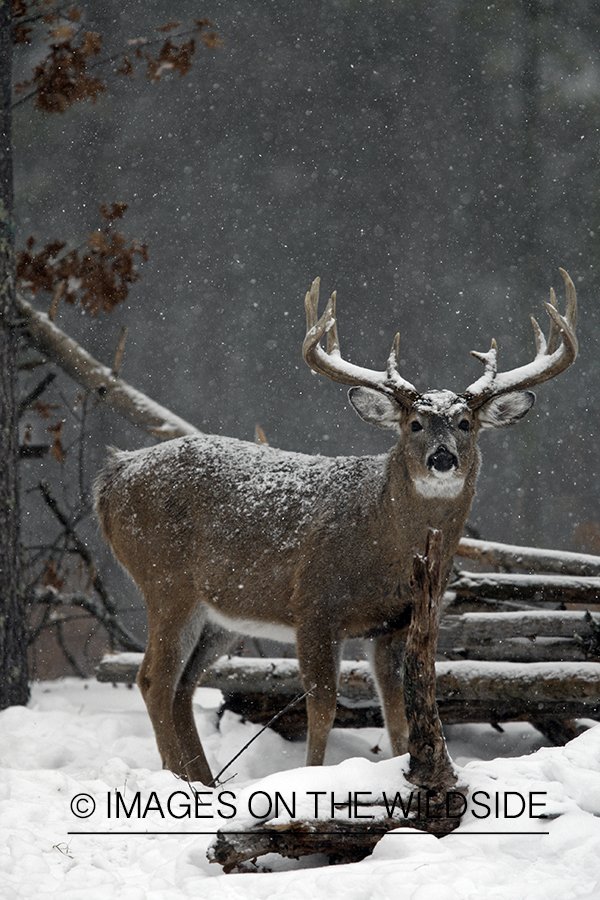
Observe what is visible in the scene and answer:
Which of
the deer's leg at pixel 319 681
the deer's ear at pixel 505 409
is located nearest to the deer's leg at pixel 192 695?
the deer's leg at pixel 319 681

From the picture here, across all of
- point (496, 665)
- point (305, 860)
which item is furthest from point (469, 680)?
point (305, 860)

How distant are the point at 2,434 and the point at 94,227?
681cm

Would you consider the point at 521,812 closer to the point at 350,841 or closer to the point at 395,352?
the point at 350,841

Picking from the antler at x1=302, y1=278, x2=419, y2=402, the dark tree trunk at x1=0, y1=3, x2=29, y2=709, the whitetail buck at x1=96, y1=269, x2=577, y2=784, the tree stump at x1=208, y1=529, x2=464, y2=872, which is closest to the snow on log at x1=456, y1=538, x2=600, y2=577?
the whitetail buck at x1=96, y1=269, x2=577, y2=784

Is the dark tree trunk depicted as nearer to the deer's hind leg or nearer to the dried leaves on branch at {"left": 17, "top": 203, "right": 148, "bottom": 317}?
the deer's hind leg

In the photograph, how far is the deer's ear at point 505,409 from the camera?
4508mm

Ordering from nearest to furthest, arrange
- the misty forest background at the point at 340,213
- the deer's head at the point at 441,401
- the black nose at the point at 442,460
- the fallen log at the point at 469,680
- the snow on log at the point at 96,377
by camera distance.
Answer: the black nose at the point at 442,460 → the deer's head at the point at 441,401 → the fallen log at the point at 469,680 → the snow on log at the point at 96,377 → the misty forest background at the point at 340,213

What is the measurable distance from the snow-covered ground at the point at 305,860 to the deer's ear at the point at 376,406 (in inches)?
77.7

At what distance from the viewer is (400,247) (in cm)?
1218

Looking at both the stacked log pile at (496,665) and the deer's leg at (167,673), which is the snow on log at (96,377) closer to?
the stacked log pile at (496,665)

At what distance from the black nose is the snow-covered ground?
4.62 ft

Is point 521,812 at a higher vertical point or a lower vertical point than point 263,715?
higher

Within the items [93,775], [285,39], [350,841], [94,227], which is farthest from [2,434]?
[285,39]

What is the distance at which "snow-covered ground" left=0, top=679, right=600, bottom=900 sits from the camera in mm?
2402
